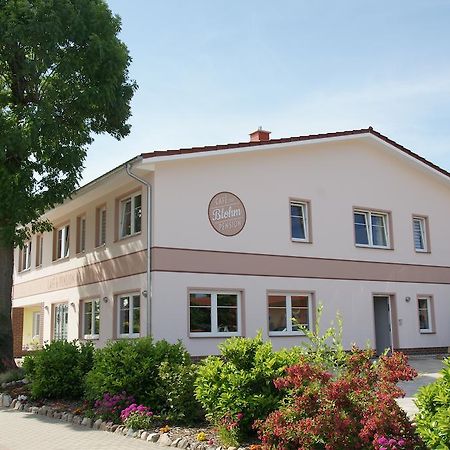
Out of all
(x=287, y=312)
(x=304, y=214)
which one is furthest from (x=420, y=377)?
(x=304, y=214)

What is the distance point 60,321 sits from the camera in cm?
2431

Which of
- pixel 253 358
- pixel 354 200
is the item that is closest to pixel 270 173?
pixel 354 200

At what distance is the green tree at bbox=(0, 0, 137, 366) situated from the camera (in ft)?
49.8

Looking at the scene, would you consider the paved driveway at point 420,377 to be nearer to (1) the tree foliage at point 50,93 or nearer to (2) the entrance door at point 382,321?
(2) the entrance door at point 382,321

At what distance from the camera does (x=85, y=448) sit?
30.0 ft

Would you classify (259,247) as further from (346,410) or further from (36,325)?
(36,325)

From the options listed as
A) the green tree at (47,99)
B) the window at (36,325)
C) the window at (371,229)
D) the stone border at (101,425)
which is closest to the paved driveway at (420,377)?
the stone border at (101,425)

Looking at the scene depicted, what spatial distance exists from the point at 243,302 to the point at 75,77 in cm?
797

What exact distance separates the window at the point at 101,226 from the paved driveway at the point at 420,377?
431 inches

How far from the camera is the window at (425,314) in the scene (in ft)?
74.5

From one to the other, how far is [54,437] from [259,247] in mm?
9963

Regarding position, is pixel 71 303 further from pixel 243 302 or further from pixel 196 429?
pixel 196 429

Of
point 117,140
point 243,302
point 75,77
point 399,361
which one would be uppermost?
point 75,77

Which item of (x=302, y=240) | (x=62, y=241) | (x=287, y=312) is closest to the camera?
(x=287, y=312)
